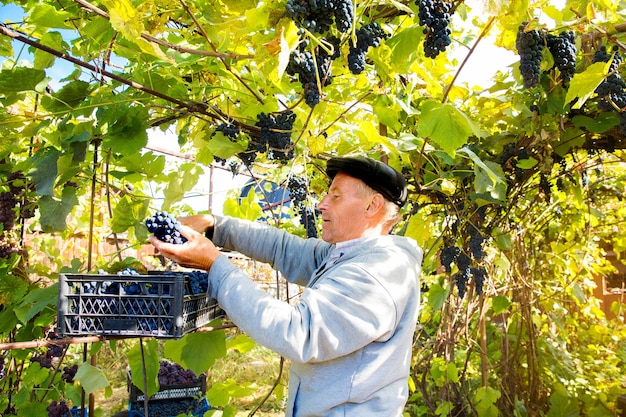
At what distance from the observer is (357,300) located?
132 cm

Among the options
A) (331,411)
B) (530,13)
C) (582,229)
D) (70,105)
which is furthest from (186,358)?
(582,229)

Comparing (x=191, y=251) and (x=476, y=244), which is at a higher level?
(x=191, y=251)

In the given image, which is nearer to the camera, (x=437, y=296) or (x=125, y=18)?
(x=125, y=18)

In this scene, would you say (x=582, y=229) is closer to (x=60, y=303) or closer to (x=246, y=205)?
(x=246, y=205)

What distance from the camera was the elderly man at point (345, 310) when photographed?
4.20 ft

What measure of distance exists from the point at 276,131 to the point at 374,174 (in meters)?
0.37

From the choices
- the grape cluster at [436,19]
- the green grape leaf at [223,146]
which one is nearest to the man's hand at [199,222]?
the green grape leaf at [223,146]

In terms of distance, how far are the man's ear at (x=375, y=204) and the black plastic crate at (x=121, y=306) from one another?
28.8 inches

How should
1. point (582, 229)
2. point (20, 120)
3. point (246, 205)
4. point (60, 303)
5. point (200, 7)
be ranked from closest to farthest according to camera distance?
point (60, 303)
point (200, 7)
point (20, 120)
point (246, 205)
point (582, 229)

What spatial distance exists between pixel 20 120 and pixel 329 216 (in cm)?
109

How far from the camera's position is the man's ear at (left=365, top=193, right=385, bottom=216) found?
68.6 inches

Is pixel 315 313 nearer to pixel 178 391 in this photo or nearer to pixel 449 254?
pixel 449 254

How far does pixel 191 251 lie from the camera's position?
4.56 ft

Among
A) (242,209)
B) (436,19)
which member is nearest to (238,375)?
(242,209)
